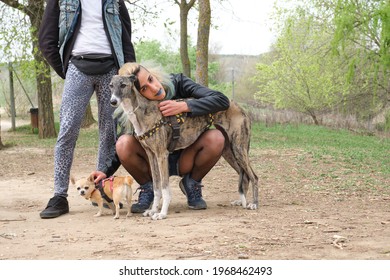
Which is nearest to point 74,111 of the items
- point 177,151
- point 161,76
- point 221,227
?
point 161,76

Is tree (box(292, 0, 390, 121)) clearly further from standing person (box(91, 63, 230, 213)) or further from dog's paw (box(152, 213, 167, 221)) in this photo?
dog's paw (box(152, 213, 167, 221))

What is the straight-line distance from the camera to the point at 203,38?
45.0 ft

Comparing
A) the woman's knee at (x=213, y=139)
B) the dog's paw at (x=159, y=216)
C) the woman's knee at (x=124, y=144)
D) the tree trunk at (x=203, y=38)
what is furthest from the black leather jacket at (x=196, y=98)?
the tree trunk at (x=203, y=38)

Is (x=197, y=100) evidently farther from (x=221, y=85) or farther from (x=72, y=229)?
(x=221, y=85)

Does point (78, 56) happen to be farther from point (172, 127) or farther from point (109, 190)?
point (109, 190)

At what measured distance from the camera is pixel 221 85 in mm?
39844

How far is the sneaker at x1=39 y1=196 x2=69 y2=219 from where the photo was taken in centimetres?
546

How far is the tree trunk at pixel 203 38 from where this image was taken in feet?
43.7

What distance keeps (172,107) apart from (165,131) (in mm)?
213

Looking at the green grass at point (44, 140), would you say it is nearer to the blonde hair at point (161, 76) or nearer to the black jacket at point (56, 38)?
the black jacket at point (56, 38)

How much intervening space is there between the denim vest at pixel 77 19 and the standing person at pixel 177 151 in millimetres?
397

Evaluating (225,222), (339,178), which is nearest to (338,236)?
(225,222)

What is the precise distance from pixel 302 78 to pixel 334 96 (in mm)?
1811

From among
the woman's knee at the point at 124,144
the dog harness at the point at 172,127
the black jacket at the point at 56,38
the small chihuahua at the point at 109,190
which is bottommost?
the small chihuahua at the point at 109,190
